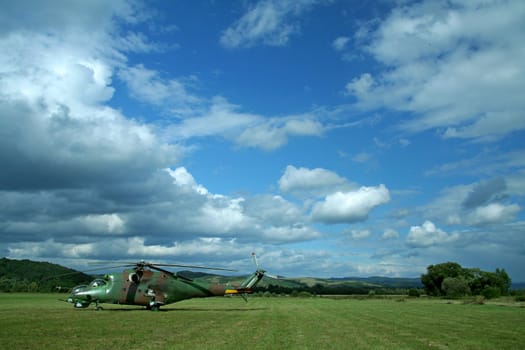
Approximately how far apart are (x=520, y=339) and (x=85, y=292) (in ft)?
110

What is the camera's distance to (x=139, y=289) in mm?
41344

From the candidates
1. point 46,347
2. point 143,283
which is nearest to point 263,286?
point 143,283

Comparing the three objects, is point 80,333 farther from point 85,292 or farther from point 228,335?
point 85,292

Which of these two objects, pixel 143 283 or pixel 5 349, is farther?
pixel 143 283

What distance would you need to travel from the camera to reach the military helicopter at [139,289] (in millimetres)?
40219

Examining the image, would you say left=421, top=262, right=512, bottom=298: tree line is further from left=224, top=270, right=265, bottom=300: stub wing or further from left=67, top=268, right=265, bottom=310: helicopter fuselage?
left=67, top=268, right=265, bottom=310: helicopter fuselage

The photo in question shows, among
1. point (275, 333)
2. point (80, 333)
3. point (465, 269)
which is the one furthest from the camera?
point (465, 269)

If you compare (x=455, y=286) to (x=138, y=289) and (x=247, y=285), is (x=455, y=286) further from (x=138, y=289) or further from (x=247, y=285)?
(x=138, y=289)

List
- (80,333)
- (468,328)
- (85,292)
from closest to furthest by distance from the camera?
(80,333) < (468,328) < (85,292)

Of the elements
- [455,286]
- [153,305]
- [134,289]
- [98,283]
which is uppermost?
[98,283]

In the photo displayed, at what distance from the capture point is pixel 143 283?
41625 millimetres

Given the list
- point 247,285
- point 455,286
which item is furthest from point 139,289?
point 455,286

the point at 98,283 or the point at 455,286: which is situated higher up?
the point at 98,283

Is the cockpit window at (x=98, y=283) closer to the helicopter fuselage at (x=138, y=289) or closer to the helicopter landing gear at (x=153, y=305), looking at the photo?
the helicopter fuselage at (x=138, y=289)
